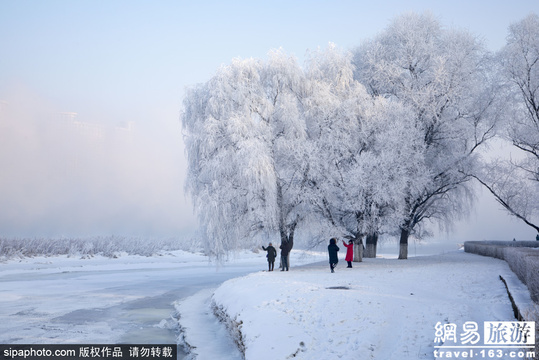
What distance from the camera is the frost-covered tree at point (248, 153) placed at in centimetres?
2448

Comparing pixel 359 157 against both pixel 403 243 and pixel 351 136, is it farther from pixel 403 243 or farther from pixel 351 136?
pixel 403 243

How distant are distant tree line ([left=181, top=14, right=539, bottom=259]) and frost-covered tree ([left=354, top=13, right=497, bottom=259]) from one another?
96mm

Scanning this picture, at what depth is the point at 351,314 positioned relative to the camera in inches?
454

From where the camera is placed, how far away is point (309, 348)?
9844mm

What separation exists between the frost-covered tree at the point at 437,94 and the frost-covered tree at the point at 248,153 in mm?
6334

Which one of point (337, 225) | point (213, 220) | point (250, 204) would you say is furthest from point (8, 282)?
point (337, 225)

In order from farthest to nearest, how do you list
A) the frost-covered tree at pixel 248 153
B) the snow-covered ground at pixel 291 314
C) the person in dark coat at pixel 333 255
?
the frost-covered tree at pixel 248 153 → the person in dark coat at pixel 333 255 → the snow-covered ground at pixel 291 314

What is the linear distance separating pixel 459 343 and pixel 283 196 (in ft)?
58.6

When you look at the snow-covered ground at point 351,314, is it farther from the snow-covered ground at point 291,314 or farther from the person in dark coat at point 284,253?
the person in dark coat at point 284,253

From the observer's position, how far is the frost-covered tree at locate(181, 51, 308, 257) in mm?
24484

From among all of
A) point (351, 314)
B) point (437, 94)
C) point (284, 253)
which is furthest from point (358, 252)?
point (351, 314)

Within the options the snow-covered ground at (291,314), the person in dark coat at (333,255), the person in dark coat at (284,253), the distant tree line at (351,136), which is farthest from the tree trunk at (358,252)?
the snow-covered ground at (291,314)

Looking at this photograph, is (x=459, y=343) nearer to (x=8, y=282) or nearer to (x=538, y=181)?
(x=538, y=181)

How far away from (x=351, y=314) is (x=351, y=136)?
16.1 m
